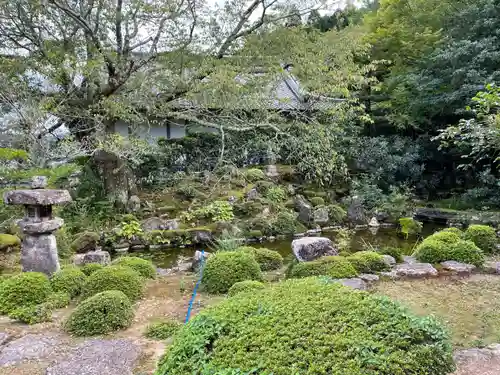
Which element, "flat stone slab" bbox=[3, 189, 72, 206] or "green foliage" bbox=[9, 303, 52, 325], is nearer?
"green foliage" bbox=[9, 303, 52, 325]

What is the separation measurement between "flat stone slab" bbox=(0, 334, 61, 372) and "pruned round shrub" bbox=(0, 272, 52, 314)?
747mm

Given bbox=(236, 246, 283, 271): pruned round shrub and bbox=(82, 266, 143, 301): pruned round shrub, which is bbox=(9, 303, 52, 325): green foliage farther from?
bbox=(236, 246, 283, 271): pruned round shrub

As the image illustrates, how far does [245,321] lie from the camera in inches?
91.7

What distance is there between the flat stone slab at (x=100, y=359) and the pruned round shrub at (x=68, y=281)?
1.46 m

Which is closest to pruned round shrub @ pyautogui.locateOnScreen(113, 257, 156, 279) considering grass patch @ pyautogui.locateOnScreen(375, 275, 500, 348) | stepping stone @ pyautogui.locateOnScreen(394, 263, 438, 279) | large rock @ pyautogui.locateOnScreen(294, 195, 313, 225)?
grass patch @ pyautogui.locateOnScreen(375, 275, 500, 348)

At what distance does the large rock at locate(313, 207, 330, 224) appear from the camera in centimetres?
1188

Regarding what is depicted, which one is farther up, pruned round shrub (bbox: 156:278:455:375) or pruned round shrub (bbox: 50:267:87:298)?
pruned round shrub (bbox: 156:278:455:375)

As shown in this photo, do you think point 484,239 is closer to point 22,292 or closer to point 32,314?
point 32,314

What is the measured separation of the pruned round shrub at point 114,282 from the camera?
4.91m

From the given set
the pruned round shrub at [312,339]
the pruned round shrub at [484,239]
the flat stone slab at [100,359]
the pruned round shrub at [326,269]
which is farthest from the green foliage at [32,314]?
the pruned round shrub at [484,239]

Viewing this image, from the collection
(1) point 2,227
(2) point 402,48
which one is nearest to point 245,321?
(1) point 2,227

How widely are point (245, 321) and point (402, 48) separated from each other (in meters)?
14.4

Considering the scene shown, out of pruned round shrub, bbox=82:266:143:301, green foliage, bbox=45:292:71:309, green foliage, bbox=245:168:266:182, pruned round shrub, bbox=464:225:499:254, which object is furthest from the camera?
green foliage, bbox=245:168:266:182

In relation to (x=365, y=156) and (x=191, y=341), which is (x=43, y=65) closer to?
(x=191, y=341)
